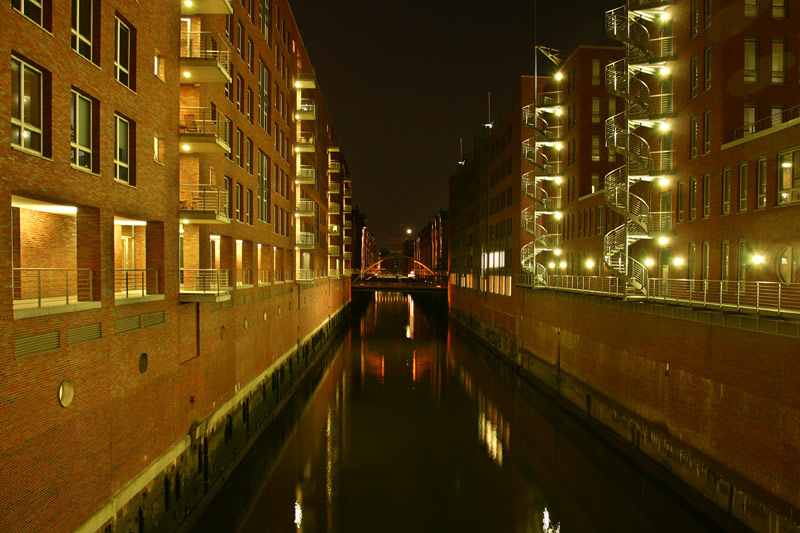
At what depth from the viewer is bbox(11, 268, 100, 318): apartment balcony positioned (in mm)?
7895

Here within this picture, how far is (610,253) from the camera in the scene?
18.1 meters

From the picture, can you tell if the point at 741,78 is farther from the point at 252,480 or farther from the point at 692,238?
the point at 252,480

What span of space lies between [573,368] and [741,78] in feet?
38.1

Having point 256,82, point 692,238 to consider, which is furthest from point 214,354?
point 692,238

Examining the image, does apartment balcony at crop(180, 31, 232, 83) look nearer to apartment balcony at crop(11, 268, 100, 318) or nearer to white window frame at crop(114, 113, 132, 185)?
white window frame at crop(114, 113, 132, 185)

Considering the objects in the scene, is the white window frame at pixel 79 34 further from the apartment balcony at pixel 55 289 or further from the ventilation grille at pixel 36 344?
the ventilation grille at pixel 36 344

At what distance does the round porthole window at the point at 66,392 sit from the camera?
23.7 feet

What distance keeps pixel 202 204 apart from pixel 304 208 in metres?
16.1

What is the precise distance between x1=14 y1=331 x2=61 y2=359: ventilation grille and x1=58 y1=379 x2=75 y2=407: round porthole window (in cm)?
56

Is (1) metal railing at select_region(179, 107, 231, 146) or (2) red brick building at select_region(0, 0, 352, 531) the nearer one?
(2) red brick building at select_region(0, 0, 352, 531)

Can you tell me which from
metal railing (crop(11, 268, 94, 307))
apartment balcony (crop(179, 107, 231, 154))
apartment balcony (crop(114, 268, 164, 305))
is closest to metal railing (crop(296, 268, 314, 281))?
apartment balcony (crop(179, 107, 231, 154))

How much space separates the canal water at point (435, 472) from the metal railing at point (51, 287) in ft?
20.0

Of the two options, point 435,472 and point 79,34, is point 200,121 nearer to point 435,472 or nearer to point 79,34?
point 79,34

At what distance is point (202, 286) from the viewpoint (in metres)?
13.4
